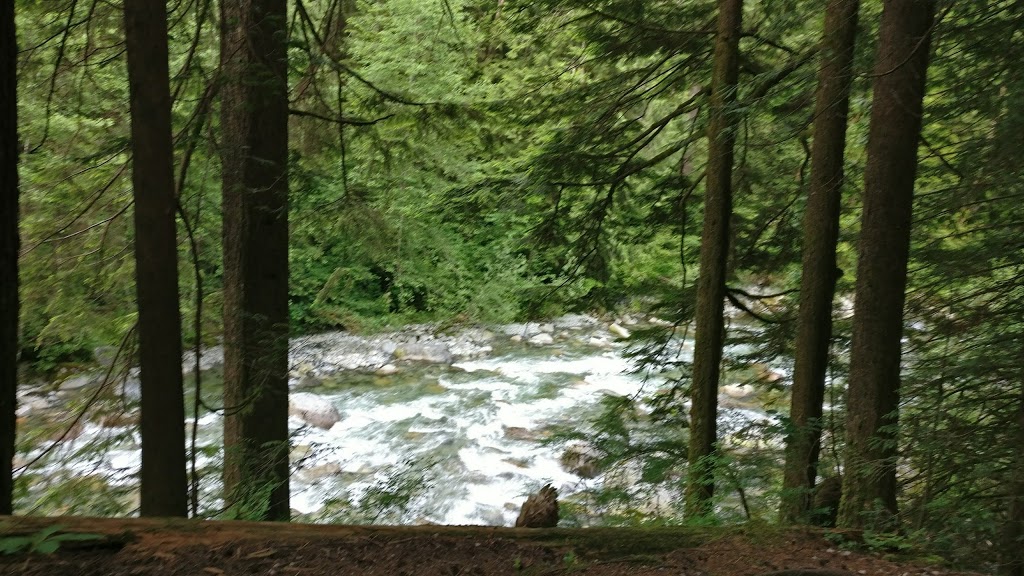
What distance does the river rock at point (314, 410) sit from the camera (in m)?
10.5

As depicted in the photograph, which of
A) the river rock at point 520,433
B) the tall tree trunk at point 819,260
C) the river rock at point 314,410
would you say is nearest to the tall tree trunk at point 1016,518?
the tall tree trunk at point 819,260

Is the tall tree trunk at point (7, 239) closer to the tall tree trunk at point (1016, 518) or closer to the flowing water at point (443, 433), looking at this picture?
the flowing water at point (443, 433)

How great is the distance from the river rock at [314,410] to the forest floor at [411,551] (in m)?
7.61

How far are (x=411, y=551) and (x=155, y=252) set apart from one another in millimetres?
1932

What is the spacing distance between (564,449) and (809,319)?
15.3ft

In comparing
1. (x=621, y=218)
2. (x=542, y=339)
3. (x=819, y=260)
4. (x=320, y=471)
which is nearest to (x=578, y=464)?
(x=320, y=471)

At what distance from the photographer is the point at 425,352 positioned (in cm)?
1452

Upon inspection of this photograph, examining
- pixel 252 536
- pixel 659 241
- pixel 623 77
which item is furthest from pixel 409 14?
pixel 252 536

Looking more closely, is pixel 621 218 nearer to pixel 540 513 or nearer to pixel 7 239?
pixel 540 513

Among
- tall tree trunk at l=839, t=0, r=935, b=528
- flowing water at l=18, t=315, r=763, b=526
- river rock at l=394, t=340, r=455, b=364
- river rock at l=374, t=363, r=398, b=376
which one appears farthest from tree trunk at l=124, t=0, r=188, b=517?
river rock at l=394, t=340, r=455, b=364

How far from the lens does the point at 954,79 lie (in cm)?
535

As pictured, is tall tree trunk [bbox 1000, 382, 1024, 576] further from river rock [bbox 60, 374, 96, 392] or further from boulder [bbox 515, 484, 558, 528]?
river rock [bbox 60, 374, 96, 392]

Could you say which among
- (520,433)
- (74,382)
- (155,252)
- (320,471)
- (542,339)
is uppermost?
(155,252)

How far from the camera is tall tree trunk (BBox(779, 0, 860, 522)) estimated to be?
5.23 m
